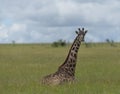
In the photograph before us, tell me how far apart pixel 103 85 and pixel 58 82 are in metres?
1.26

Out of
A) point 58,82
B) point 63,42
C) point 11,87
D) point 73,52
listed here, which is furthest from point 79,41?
point 63,42

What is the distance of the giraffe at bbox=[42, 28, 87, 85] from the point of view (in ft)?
41.1

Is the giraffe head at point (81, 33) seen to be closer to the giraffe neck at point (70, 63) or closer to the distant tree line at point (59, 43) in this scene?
the giraffe neck at point (70, 63)

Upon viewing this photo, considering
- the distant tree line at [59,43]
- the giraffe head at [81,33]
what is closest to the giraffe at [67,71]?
the giraffe head at [81,33]

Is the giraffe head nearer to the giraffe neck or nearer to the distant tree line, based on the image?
the giraffe neck

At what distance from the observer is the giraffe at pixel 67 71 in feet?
41.1

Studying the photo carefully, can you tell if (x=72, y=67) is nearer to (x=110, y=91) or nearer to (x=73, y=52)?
(x=73, y=52)

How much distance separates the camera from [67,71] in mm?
12852

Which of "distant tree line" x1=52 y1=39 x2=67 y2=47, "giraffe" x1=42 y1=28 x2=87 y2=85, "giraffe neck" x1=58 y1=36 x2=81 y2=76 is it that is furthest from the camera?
"distant tree line" x1=52 y1=39 x2=67 y2=47

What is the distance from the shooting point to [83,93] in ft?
34.8

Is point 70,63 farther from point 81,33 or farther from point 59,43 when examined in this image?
point 59,43

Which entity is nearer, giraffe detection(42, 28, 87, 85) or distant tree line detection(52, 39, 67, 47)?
giraffe detection(42, 28, 87, 85)

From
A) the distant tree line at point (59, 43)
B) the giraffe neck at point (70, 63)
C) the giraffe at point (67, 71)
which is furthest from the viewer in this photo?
the distant tree line at point (59, 43)

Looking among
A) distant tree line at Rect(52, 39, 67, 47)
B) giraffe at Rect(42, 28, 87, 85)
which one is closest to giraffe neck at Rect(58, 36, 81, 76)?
giraffe at Rect(42, 28, 87, 85)
